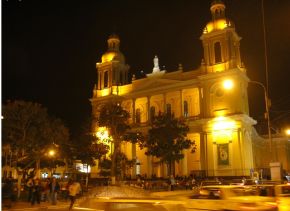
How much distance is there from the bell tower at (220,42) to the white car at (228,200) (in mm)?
38422

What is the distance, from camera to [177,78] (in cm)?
5619

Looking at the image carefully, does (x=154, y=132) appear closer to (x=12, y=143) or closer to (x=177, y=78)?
(x=177, y=78)

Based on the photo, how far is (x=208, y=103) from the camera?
169ft

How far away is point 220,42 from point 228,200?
42.8 m

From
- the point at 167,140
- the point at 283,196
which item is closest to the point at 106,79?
the point at 167,140

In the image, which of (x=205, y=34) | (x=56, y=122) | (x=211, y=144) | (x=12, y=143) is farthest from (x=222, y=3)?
(x=12, y=143)

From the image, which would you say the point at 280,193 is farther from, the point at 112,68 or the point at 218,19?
the point at 112,68

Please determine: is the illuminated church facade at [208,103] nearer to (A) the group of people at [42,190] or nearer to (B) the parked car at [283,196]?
(A) the group of people at [42,190]

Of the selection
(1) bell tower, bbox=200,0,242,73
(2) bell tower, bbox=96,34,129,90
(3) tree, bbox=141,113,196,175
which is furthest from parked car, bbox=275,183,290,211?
(2) bell tower, bbox=96,34,129,90

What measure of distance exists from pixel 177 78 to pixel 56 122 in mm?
28220

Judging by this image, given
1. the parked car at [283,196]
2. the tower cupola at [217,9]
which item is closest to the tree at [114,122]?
the tower cupola at [217,9]

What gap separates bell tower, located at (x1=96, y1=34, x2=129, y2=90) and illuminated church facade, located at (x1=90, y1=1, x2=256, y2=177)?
456mm

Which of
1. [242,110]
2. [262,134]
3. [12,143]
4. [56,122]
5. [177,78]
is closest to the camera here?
[12,143]

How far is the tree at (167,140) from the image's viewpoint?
43.4 meters
